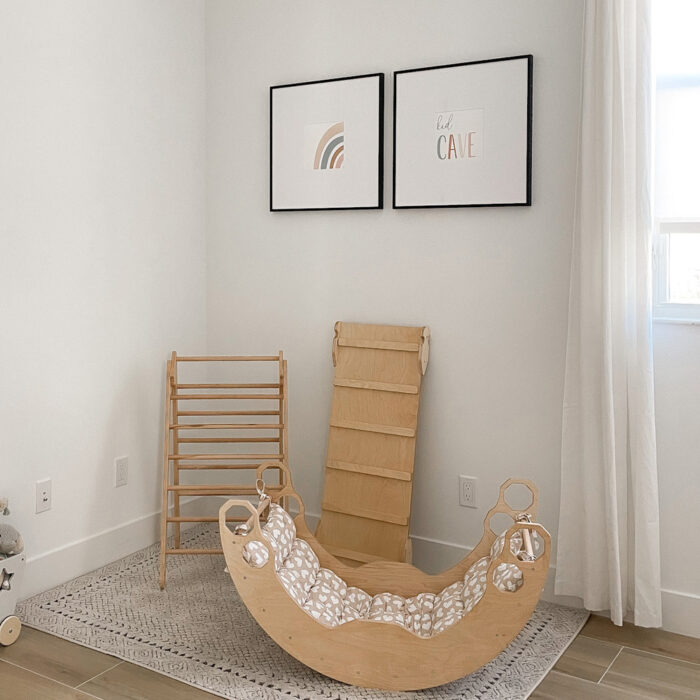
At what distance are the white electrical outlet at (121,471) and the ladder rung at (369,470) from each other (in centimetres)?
80

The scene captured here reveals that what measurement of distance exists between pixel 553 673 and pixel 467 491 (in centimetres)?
77

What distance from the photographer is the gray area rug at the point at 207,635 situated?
221cm

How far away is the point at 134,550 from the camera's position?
3191 millimetres

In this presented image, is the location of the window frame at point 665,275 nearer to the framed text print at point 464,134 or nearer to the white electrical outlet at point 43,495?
the framed text print at point 464,134

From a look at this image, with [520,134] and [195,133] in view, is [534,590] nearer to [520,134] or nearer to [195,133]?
[520,134]

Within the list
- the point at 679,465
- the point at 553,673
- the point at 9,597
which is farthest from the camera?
the point at 679,465

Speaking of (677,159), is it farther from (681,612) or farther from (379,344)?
(681,612)

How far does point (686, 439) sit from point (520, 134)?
3.73 ft

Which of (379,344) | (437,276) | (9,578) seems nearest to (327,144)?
(437,276)

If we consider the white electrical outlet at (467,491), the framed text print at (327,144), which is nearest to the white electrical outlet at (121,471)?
the framed text print at (327,144)

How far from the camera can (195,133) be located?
3.38 m

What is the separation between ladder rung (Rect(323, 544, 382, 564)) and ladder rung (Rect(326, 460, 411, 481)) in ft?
0.95


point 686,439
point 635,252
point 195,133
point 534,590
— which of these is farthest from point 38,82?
point 686,439

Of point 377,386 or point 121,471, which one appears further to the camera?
point 121,471
